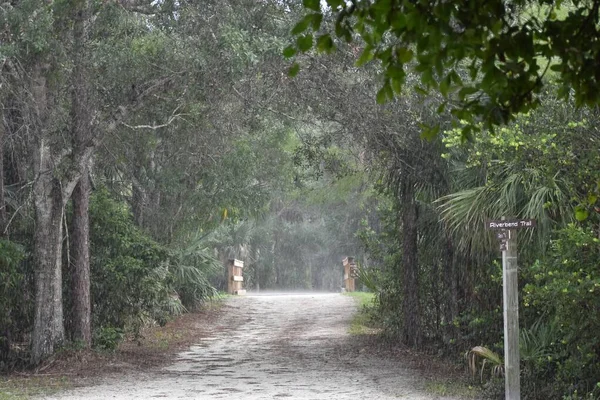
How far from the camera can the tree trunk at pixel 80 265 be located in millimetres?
15117

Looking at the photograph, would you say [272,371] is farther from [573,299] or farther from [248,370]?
[573,299]

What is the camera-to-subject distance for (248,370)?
47.4 ft

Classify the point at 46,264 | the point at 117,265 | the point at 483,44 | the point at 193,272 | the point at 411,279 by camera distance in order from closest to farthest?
the point at 483,44
the point at 46,264
the point at 117,265
the point at 411,279
the point at 193,272

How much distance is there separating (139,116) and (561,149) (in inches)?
325

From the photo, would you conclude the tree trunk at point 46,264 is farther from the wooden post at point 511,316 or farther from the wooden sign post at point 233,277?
the wooden sign post at point 233,277

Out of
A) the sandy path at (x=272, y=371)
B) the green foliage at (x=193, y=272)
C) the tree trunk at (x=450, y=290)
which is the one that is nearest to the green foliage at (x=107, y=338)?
the sandy path at (x=272, y=371)

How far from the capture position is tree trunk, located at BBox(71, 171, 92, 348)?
49.6ft

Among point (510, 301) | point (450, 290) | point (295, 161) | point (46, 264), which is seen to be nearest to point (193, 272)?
point (295, 161)

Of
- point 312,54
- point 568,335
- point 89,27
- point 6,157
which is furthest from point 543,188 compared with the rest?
point 6,157

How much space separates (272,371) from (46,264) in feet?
11.5

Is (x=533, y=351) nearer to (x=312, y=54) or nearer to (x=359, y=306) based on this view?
(x=312, y=54)

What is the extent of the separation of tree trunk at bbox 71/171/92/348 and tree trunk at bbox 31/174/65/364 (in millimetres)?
635

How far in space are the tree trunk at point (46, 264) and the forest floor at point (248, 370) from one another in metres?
0.33

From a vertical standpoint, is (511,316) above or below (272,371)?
above
